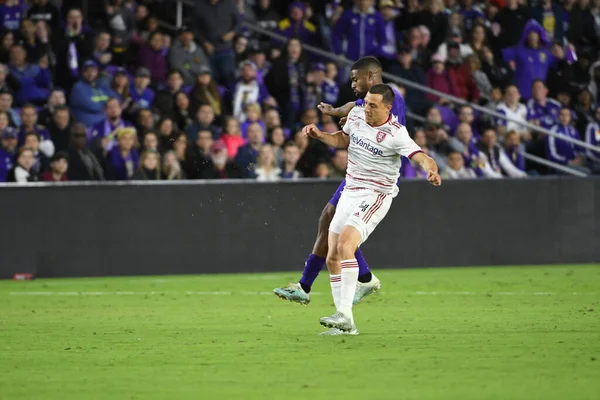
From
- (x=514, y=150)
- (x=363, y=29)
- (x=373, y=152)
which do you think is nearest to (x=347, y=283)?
(x=373, y=152)

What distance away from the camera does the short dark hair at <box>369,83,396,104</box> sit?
9.75 meters

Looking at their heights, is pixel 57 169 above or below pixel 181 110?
below

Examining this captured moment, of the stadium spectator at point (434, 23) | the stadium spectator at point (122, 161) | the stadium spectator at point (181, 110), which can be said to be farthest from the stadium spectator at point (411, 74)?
the stadium spectator at point (122, 161)

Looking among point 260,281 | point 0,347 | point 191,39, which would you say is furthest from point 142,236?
point 0,347

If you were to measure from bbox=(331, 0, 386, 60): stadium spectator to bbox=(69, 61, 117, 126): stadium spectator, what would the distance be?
14.6 ft

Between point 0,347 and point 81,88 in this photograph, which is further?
point 81,88

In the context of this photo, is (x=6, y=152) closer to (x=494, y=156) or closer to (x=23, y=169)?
(x=23, y=169)

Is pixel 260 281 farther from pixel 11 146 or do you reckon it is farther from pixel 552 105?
pixel 552 105

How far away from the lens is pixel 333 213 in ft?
36.1

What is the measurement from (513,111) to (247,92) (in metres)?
4.61

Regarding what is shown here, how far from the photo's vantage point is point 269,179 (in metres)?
16.8

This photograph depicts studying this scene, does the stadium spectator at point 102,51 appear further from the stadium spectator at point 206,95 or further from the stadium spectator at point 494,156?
the stadium spectator at point 494,156

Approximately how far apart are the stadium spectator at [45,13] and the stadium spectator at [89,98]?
1.31 metres

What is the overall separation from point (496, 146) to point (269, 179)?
393 centimetres
